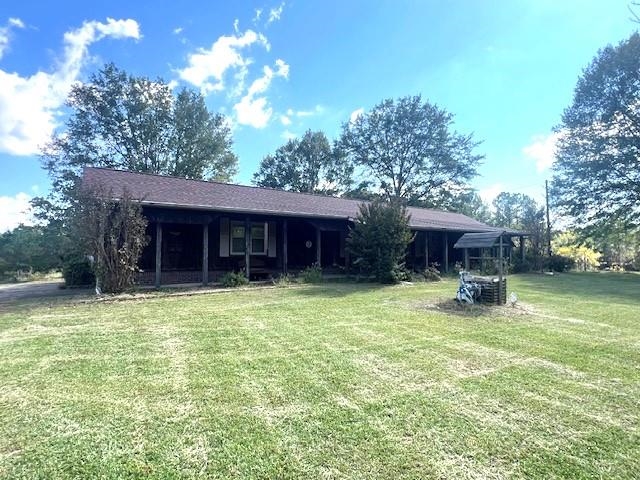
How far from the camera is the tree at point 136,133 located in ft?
85.0

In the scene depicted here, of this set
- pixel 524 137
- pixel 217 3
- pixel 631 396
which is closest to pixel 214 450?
pixel 631 396

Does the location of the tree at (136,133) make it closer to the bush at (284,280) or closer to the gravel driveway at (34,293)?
the gravel driveway at (34,293)

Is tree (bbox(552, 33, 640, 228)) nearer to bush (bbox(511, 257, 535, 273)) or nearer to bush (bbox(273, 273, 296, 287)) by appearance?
bush (bbox(511, 257, 535, 273))

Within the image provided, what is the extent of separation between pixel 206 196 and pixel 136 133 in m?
20.5

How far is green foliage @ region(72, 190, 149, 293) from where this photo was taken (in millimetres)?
8836

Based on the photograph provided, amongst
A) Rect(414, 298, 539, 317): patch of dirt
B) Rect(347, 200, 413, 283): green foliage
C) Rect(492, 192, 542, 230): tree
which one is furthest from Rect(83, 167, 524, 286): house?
Rect(492, 192, 542, 230): tree

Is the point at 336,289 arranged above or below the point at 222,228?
below

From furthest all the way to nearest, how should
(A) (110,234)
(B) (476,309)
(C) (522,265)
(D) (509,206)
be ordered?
1. (D) (509,206)
2. (C) (522,265)
3. (A) (110,234)
4. (B) (476,309)

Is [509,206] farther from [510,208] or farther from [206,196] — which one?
[206,196]

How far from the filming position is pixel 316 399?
321 centimetres

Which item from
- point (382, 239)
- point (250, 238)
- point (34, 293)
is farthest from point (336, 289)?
point (34, 293)

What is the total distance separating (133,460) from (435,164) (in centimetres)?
3601

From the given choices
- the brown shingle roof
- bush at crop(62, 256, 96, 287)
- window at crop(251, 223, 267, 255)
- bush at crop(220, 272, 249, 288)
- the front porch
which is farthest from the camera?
window at crop(251, 223, 267, 255)

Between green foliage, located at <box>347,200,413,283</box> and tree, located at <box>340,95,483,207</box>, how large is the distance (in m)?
22.2
